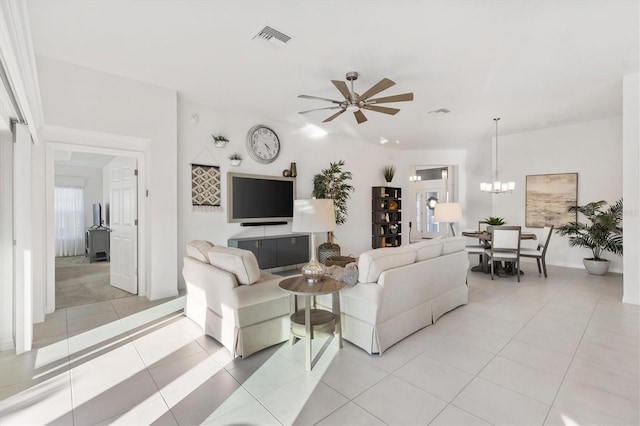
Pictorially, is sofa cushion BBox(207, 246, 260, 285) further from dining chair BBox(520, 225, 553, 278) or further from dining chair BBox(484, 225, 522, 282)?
dining chair BBox(520, 225, 553, 278)

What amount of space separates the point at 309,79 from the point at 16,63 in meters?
2.81

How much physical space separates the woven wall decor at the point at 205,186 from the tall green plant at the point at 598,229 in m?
6.71

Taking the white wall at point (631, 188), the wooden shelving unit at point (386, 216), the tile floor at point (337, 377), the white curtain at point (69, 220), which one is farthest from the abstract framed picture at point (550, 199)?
the white curtain at point (69, 220)

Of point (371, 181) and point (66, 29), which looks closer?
point (66, 29)

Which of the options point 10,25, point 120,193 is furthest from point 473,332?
point 120,193

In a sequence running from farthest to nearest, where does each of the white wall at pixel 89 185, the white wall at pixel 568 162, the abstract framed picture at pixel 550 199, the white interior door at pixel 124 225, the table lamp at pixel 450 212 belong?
the white wall at pixel 89 185, the abstract framed picture at pixel 550 199, the white wall at pixel 568 162, the table lamp at pixel 450 212, the white interior door at pixel 124 225

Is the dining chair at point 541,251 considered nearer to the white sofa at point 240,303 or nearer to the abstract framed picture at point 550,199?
the abstract framed picture at point 550,199

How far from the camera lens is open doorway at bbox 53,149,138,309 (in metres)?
4.47

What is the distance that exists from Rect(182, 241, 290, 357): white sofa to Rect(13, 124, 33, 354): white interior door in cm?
143

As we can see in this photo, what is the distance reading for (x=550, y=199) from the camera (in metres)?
6.59

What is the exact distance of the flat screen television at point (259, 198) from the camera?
5148 mm

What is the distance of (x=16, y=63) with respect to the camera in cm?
179

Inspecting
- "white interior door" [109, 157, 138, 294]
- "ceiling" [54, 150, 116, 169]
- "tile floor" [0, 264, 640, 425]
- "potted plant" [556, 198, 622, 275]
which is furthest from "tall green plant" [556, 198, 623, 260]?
"ceiling" [54, 150, 116, 169]

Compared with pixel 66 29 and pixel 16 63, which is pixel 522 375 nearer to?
pixel 16 63
